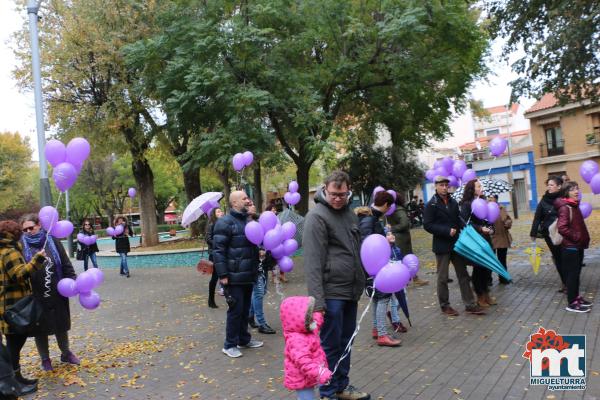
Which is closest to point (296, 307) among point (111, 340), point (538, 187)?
point (111, 340)

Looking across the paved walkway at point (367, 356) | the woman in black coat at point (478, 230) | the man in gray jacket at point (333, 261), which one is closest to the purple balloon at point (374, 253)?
the man in gray jacket at point (333, 261)

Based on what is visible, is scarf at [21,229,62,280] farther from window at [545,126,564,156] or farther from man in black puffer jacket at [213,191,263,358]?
window at [545,126,564,156]

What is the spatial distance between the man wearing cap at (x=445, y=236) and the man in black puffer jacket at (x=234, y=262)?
2.55 m

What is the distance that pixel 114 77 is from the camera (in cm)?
1719

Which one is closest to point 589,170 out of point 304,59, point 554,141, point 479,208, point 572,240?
point 572,240

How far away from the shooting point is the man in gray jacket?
158 inches

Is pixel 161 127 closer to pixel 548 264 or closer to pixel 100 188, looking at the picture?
pixel 548 264

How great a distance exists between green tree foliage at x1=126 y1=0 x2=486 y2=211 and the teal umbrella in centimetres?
615

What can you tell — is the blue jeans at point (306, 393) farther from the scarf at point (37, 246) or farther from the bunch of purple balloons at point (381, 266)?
the scarf at point (37, 246)

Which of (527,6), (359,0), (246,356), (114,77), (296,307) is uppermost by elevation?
(359,0)

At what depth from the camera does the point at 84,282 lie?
5488 millimetres

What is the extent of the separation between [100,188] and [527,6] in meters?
39.6

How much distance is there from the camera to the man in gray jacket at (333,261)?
4.02 meters

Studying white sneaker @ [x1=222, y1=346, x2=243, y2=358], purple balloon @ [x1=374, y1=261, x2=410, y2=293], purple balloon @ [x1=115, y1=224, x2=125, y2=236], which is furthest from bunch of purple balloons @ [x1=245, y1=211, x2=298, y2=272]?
purple balloon @ [x1=115, y1=224, x2=125, y2=236]
